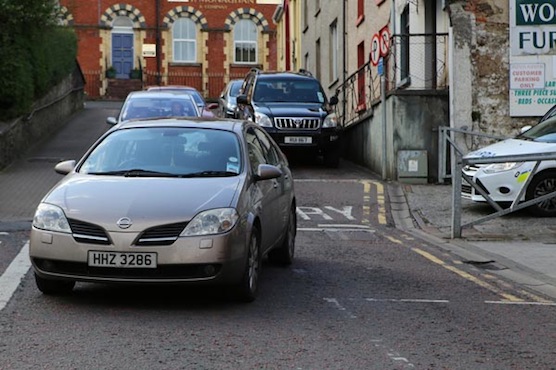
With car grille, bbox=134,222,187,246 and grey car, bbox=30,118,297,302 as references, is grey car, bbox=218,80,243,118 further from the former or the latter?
car grille, bbox=134,222,187,246

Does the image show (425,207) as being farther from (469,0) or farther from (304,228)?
(469,0)

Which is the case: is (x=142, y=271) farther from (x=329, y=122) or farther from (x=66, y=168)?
(x=329, y=122)

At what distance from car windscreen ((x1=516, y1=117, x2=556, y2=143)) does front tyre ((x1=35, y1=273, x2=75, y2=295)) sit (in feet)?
29.0

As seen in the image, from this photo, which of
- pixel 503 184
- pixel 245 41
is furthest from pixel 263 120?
pixel 245 41

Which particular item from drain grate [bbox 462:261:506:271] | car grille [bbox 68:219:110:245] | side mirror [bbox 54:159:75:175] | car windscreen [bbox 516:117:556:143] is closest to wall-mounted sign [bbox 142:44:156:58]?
car windscreen [bbox 516:117:556:143]

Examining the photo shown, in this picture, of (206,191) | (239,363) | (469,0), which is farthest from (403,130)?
(239,363)

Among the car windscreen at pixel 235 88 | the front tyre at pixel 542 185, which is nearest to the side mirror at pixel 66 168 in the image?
the front tyre at pixel 542 185

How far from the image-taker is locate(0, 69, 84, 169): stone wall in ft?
68.9

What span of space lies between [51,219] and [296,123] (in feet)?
44.3

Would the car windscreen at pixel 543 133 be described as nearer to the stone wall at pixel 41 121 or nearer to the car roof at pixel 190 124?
the car roof at pixel 190 124

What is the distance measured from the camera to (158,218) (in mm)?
7531

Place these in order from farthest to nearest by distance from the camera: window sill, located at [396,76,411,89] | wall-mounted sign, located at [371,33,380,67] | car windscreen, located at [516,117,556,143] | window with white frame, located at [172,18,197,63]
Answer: window with white frame, located at [172,18,197,63] → window sill, located at [396,76,411,89] → wall-mounted sign, located at [371,33,380,67] → car windscreen, located at [516,117,556,143]

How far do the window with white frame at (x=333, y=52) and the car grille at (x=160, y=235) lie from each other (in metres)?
27.3

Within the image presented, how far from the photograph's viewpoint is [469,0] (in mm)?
19219
